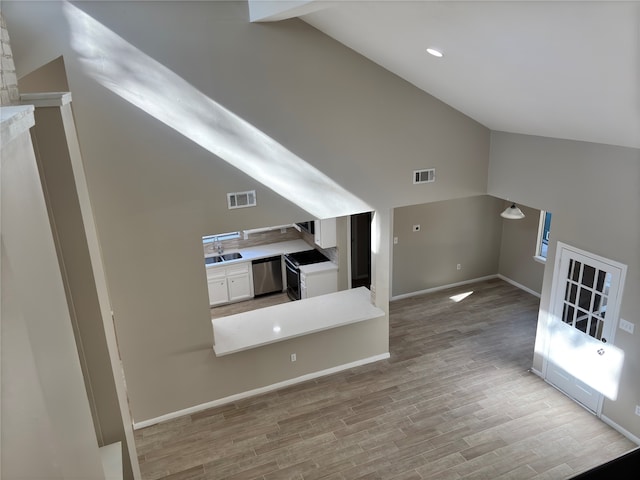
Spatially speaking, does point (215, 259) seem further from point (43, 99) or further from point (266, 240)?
point (43, 99)

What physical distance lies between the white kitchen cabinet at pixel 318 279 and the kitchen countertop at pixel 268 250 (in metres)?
0.66

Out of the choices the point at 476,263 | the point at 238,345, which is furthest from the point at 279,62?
the point at 476,263

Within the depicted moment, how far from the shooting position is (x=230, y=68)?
14.6 feet

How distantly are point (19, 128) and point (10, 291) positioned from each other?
0.64 meters

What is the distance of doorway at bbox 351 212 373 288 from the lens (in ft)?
26.1

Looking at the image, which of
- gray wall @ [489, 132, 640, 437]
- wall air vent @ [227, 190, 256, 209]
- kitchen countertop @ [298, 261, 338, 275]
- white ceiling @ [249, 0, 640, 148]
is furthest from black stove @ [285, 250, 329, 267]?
white ceiling @ [249, 0, 640, 148]

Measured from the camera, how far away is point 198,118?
176 inches

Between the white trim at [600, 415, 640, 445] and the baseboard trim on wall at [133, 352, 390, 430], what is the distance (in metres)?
2.62

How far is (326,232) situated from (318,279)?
808 mm

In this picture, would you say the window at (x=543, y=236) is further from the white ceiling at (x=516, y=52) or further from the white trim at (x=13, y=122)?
the white trim at (x=13, y=122)

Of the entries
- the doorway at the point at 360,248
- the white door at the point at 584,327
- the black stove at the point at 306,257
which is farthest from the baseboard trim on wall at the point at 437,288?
the white door at the point at 584,327

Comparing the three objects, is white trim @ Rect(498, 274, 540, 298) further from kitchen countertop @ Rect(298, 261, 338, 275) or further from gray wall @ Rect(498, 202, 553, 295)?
kitchen countertop @ Rect(298, 261, 338, 275)

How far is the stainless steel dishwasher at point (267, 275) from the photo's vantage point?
7942 mm

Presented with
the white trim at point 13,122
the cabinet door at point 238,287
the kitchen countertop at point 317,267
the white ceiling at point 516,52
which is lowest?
the cabinet door at point 238,287
